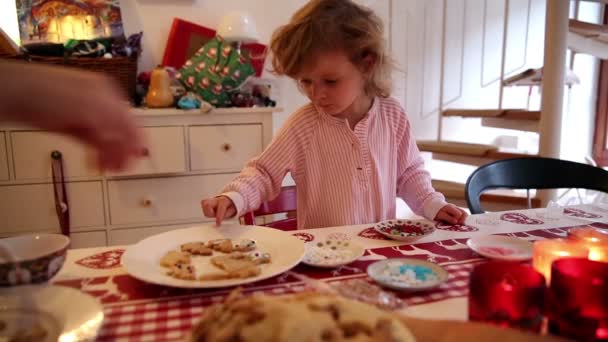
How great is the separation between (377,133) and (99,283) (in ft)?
2.73

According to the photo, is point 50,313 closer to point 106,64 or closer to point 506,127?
point 106,64

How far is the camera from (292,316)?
366 millimetres

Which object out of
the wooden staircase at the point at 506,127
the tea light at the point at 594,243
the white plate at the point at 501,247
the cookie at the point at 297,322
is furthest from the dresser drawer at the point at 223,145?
the cookie at the point at 297,322

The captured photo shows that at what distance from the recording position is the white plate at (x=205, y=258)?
63cm

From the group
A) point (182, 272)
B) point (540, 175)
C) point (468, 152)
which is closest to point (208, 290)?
point (182, 272)

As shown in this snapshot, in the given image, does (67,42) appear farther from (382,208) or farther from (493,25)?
(493,25)

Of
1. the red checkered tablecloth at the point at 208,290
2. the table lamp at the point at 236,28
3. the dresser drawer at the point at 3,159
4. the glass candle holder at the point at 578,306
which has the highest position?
the table lamp at the point at 236,28

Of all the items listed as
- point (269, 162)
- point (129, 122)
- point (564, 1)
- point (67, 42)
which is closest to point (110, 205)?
point (67, 42)

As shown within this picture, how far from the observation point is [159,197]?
1.96m

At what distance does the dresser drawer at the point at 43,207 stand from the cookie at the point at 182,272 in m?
1.36

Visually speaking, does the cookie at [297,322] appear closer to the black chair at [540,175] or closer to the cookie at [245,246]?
the cookie at [245,246]

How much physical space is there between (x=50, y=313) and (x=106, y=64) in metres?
1.59

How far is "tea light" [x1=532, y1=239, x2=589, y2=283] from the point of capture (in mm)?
619

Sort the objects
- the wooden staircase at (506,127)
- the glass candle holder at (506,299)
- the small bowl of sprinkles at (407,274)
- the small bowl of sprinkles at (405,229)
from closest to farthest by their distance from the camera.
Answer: the glass candle holder at (506,299), the small bowl of sprinkles at (407,274), the small bowl of sprinkles at (405,229), the wooden staircase at (506,127)
